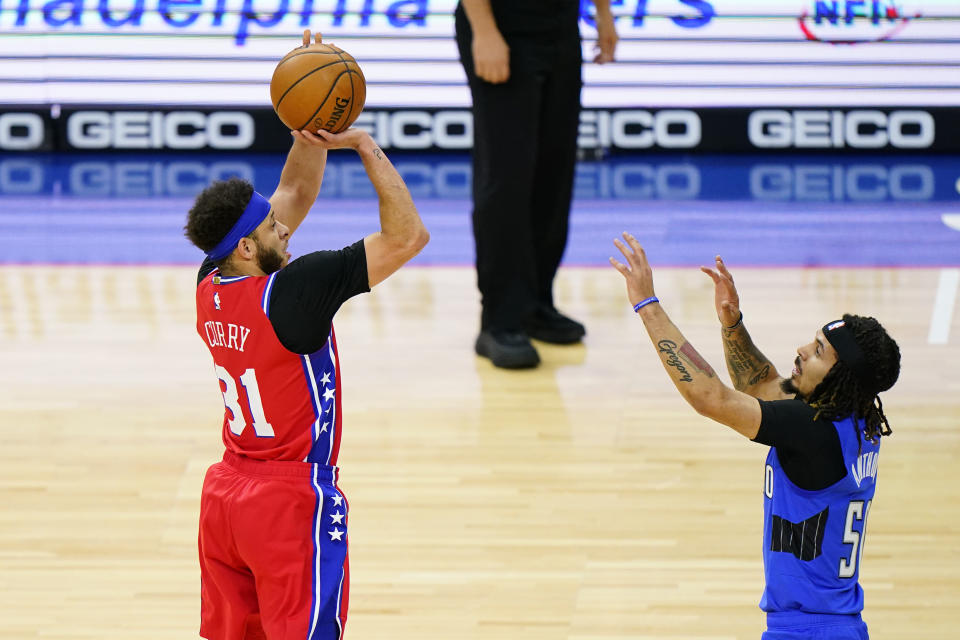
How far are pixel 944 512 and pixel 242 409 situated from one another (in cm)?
244

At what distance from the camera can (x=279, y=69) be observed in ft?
9.71

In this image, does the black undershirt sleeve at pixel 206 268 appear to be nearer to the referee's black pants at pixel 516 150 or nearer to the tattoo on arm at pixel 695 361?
the tattoo on arm at pixel 695 361

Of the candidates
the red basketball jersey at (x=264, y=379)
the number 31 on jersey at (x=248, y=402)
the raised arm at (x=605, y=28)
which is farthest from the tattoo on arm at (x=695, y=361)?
the raised arm at (x=605, y=28)

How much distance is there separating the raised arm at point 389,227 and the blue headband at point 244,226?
9.3 inches

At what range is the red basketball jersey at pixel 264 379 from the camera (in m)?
2.57

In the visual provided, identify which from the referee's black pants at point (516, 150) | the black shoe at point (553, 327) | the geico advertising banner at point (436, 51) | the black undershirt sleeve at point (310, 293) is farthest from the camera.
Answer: the geico advertising banner at point (436, 51)

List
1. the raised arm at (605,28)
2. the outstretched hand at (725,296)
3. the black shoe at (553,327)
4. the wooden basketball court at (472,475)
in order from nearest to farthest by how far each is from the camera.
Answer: the outstretched hand at (725,296), the wooden basketball court at (472,475), the black shoe at (553,327), the raised arm at (605,28)

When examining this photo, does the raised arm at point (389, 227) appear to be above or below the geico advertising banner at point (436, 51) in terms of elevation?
above

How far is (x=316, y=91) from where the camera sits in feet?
9.46

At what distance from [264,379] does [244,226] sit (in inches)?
12.8

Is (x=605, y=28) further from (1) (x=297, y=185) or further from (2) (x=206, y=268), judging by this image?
(2) (x=206, y=268)

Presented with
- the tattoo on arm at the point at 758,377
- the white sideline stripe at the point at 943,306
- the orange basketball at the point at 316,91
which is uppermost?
the orange basketball at the point at 316,91

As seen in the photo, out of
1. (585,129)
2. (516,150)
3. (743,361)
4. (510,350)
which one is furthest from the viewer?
(585,129)

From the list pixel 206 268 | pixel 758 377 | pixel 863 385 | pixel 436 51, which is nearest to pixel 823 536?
pixel 863 385
